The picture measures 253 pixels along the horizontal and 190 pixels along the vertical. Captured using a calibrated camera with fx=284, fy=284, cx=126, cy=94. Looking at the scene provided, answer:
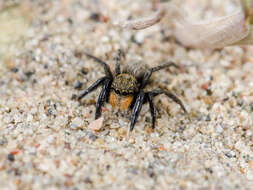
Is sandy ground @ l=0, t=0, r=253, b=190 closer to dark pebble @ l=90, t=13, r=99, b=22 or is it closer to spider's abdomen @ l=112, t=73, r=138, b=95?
dark pebble @ l=90, t=13, r=99, b=22

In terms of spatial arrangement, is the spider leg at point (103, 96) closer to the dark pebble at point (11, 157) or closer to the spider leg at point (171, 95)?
the spider leg at point (171, 95)

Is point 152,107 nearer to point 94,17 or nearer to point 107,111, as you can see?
point 107,111

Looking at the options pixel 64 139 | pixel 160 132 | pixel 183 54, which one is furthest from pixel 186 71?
pixel 64 139

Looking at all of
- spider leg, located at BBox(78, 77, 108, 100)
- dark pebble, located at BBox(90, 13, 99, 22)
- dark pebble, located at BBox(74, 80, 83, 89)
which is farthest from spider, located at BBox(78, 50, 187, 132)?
dark pebble, located at BBox(90, 13, 99, 22)

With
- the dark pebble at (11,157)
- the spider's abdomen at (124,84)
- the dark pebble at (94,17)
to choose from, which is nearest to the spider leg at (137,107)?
the spider's abdomen at (124,84)

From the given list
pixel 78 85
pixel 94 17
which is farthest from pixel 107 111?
pixel 94 17

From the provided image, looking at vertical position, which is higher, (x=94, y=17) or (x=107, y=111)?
(x=94, y=17)
